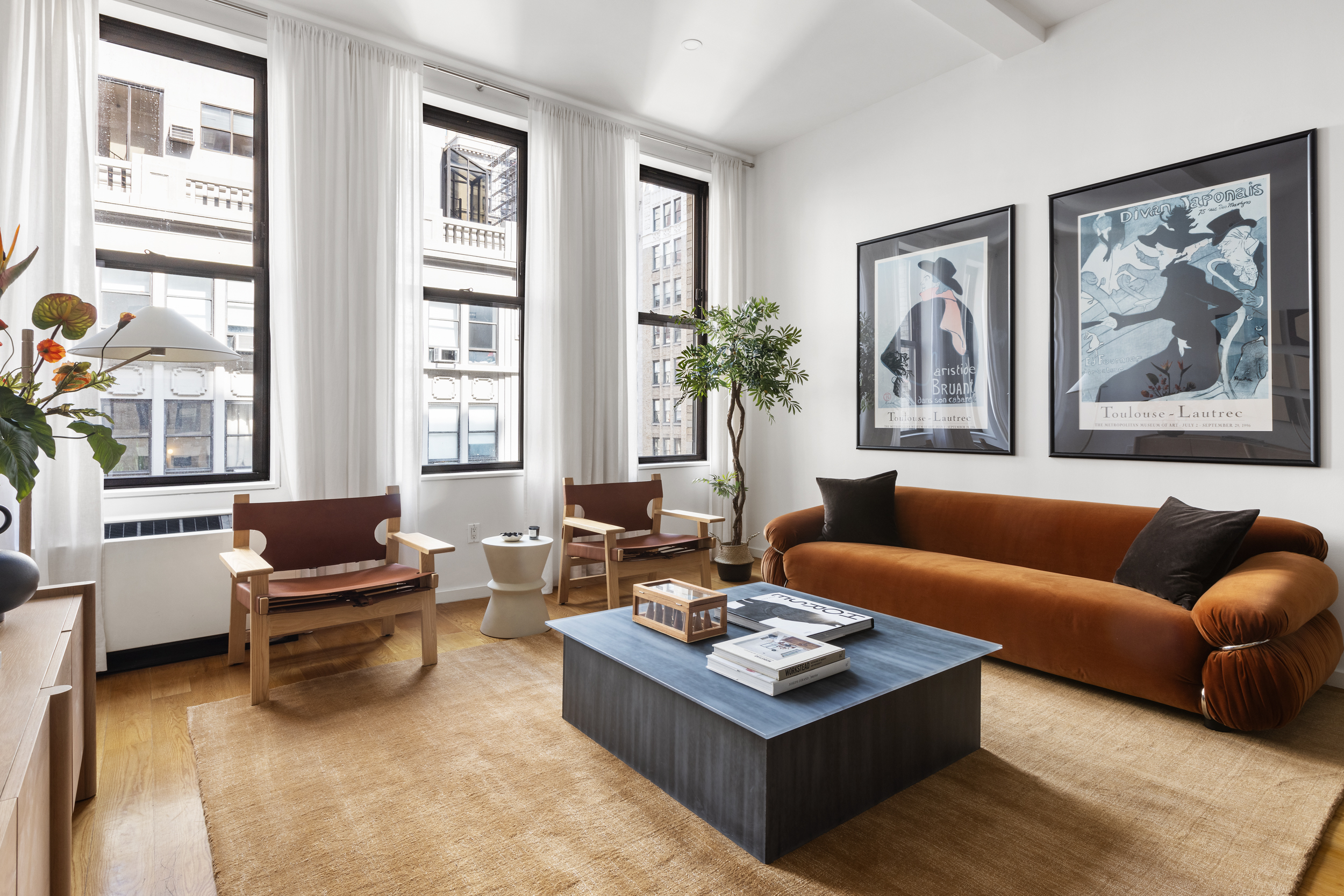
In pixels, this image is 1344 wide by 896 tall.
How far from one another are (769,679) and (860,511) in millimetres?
2206

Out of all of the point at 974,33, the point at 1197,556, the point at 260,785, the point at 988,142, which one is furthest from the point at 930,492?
the point at 260,785

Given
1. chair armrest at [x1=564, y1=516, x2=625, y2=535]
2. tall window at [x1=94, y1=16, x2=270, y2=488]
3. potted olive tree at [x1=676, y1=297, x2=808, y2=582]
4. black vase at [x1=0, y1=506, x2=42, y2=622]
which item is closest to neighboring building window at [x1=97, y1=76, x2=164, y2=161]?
tall window at [x1=94, y1=16, x2=270, y2=488]

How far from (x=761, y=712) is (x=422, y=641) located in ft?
6.10

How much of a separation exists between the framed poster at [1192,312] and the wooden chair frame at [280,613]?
3.19m

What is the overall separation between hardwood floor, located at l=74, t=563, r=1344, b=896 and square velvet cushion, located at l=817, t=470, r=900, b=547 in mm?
1946

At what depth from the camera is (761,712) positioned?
1728 mm

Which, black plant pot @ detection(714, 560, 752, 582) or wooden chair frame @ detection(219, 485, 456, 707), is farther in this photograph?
black plant pot @ detection(714, 560, 752, 582)

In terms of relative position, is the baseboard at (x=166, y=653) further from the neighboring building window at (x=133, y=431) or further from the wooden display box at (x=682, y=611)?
the wooden display box at (x=682, y=611)

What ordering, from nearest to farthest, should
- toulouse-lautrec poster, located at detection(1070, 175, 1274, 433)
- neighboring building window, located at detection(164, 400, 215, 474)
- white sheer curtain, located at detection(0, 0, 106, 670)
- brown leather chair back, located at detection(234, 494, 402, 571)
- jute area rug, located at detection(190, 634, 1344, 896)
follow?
jute area rug, located at detection(190, 634, 1344, 896), white sheer curtain, located at detection(0, 0, 106, 670), toulouse-lautrec poster, located at detection(1070, 175, 1274, 433), brown leather chair back, located at detection(234, 494, 402, 571), neighboring building window, located at detection(164, 400, 215, 474)

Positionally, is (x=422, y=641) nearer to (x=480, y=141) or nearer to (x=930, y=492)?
(x=930, y=492)

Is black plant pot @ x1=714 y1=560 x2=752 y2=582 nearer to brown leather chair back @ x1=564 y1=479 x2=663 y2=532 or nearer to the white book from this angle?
brown leather chair back @ x1=564 y1=479 x2=663 y2=532

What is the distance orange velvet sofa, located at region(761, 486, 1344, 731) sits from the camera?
227 cm

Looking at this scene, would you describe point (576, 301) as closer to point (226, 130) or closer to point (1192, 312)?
point (226, 130)

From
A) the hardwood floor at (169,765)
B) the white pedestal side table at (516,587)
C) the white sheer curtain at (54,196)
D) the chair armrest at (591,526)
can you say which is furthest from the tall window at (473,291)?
the white sheer curtain at (54,196)
